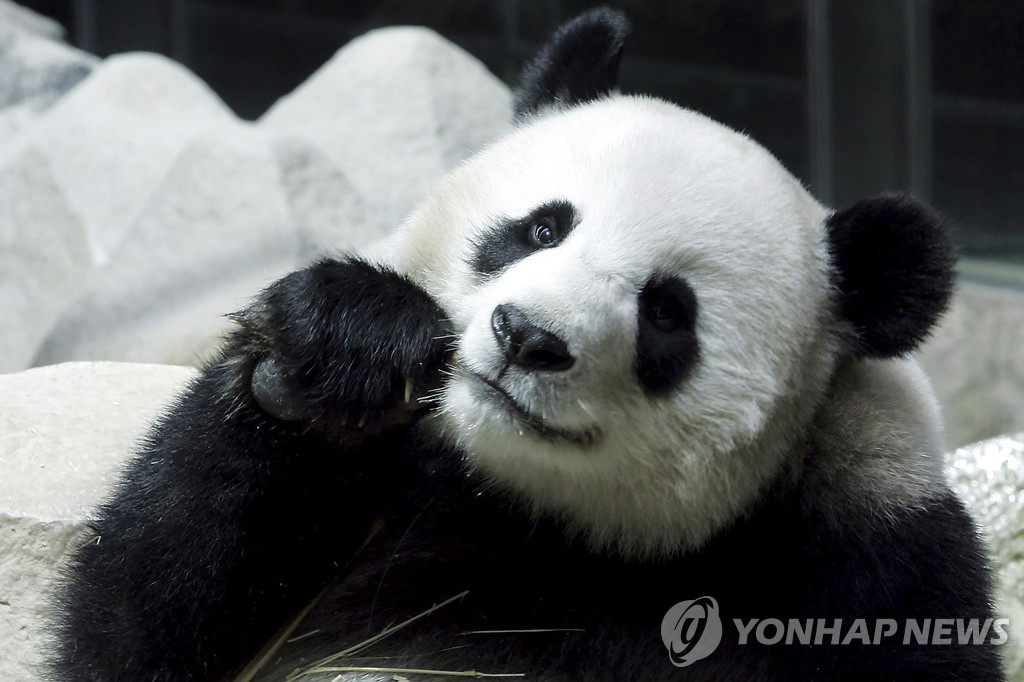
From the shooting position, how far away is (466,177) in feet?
9.93

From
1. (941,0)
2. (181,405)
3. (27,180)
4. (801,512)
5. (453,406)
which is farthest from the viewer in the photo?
(27,180)

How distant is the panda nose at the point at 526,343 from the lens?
2.32m

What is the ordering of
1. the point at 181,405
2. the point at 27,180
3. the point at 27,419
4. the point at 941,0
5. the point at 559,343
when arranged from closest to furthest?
1. the point at 559,343
2. the point at 181,405
3. the point at 27,419
4. the point at 941,0
5. the point at 27,180

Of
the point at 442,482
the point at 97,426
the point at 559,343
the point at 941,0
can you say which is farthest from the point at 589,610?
the point at 941,0

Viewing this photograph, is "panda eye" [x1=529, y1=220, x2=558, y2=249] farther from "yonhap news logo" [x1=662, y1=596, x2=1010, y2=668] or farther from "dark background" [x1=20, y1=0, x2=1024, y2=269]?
"dark background" [x1=20, y1=0, x2=1024, y2=269]

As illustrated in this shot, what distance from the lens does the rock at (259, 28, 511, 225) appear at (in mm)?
7887

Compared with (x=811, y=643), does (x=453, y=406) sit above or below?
above

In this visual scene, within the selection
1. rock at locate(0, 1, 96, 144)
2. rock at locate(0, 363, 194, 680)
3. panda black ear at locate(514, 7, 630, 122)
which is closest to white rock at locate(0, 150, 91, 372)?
rock at locate(0, 1, 96, 144)

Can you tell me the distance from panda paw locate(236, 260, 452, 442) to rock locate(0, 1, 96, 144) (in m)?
8.24

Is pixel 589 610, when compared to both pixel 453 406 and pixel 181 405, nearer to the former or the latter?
pixel 453 406

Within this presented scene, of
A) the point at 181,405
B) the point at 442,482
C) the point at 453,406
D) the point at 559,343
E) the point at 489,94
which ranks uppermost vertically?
the point at 559,343

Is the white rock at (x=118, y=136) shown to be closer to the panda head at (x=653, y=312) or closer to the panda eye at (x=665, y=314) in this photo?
the panda head at (x=653, y=312)

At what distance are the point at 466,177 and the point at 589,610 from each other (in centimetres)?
115

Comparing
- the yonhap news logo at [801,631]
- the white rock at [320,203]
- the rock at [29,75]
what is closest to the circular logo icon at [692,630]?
the yonhap news logo at [801,631]
